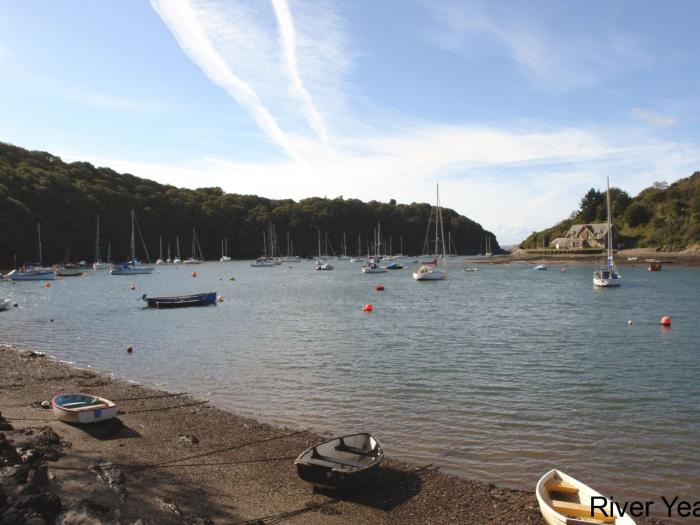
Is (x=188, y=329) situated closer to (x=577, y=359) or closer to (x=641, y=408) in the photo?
(x=577, y=359)

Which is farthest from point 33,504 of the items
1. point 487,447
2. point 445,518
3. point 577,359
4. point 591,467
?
point 577,359

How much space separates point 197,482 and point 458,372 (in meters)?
13.5

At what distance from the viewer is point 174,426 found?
52.3ft

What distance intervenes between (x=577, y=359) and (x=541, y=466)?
13.6m

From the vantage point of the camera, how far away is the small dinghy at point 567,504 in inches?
367

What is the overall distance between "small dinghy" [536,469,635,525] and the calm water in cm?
148

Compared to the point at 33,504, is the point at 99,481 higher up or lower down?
lower down

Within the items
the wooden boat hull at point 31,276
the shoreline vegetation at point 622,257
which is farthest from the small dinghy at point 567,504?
the shoreline vegetation at point 622,257

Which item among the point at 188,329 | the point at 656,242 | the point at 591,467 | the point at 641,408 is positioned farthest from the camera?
the point at 656,242

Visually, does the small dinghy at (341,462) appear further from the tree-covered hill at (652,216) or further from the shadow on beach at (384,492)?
the tree-covered hill at (652,216)

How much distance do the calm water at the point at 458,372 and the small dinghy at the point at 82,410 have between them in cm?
451

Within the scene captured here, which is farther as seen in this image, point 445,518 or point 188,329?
point 188,329

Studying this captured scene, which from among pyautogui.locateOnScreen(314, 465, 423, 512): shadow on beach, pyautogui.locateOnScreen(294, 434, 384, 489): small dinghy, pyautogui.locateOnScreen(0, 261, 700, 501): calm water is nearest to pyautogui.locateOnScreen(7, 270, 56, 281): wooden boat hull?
pyautogui.locateOnScreen(0, 261, 700, 501): calm water

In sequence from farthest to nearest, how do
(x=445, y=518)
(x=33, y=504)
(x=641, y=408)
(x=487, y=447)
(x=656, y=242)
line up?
1. (x=656, y=242)
2. (x=641, y=408)
3. (x=487, y=447)
4. (x=445, y=518)
5. (x=33, y=504)
